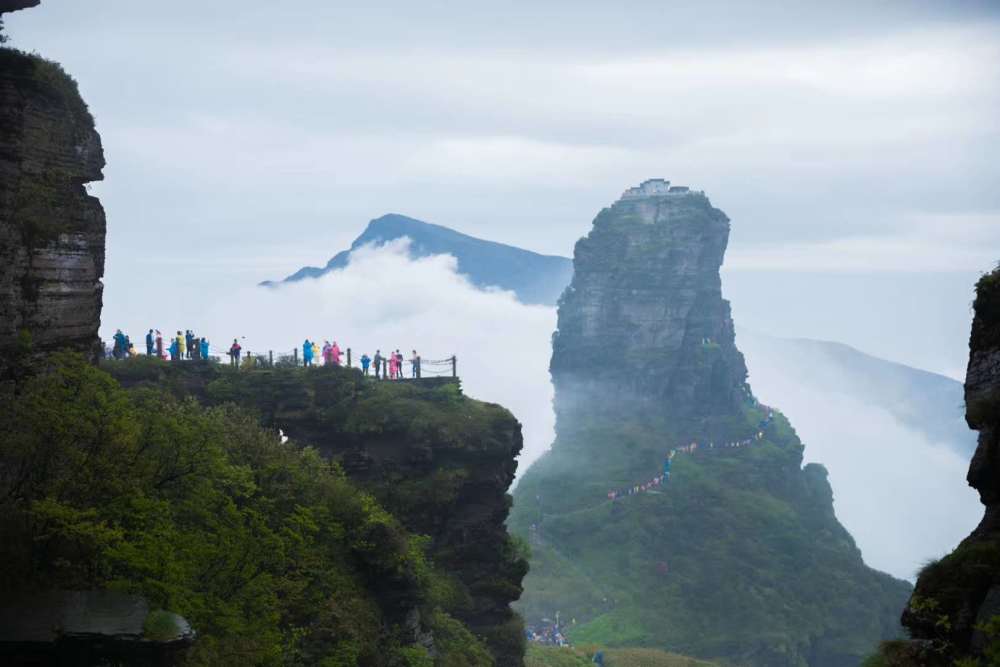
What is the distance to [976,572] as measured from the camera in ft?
66.0

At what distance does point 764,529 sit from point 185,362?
479 ft

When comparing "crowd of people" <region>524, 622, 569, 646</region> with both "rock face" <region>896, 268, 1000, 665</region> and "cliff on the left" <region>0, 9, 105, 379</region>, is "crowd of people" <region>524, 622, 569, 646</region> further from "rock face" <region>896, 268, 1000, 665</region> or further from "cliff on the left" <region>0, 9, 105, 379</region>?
"rock face" <region>896, 268, 1000, 665</region>

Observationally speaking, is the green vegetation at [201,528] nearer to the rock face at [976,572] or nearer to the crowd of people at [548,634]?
the rock face at [976,572]

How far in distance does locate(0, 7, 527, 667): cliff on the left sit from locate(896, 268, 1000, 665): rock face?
58.3 feet

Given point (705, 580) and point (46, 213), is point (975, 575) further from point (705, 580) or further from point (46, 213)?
point (705, 580)

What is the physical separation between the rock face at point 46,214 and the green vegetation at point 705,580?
10197 cm

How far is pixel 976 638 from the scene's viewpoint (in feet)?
62.5

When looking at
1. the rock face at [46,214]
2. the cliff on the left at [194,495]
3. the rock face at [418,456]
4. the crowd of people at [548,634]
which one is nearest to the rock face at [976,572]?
the cliff on the left at [194,495]

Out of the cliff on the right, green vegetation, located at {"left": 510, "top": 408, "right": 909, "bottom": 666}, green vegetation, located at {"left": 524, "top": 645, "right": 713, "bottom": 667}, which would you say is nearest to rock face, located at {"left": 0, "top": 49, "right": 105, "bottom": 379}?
the cliff on the right

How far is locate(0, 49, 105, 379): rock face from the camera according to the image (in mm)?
36281

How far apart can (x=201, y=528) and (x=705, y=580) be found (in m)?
142

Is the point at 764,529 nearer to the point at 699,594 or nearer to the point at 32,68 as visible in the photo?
the point at 699,594

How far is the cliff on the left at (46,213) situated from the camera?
119 ft

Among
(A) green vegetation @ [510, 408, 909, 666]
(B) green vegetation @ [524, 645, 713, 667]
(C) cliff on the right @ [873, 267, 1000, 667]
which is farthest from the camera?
(A) green vegetation @ [510, 408, 909, 666]
